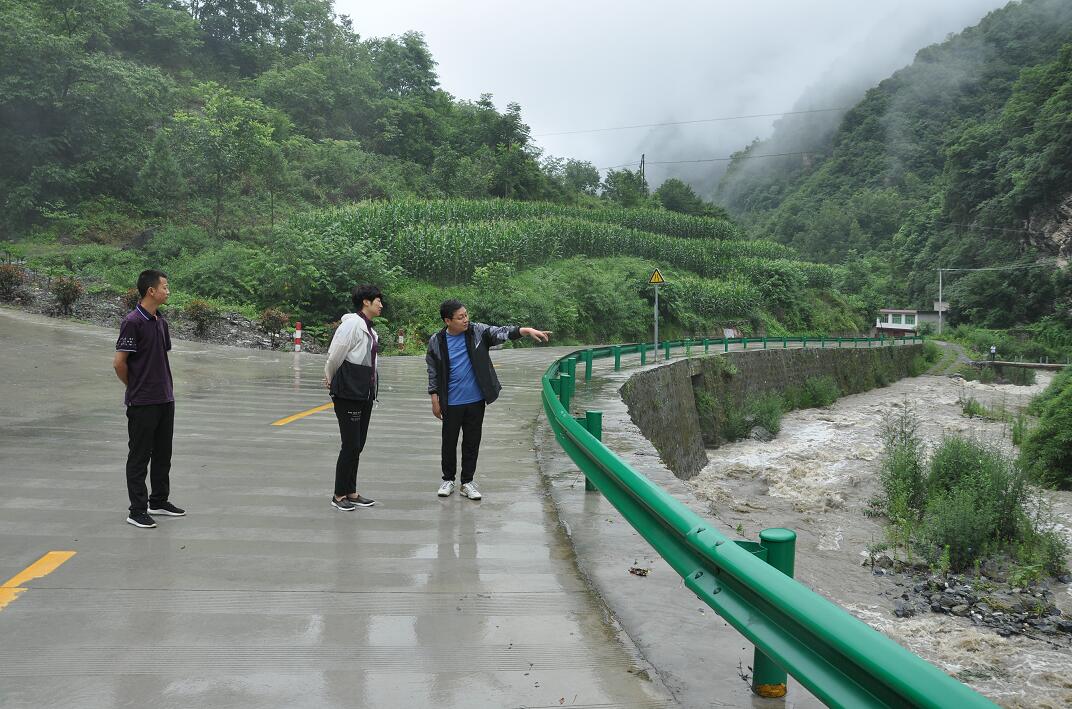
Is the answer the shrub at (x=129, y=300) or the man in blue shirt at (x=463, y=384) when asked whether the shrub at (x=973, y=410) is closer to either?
the man in blue shirt at (x=463, y=384)

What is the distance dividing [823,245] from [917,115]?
1326 inches

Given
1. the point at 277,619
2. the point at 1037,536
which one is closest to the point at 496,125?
the point at 1037,536

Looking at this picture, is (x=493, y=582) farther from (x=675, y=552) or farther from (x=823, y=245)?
(x=823, y=245)

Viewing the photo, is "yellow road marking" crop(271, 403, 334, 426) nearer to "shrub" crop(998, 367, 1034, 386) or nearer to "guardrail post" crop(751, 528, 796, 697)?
"guardrail post" crop(751, 528, 796, 697)

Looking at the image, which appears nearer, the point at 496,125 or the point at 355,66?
the point at 496,125

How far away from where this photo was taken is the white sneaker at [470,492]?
628cm

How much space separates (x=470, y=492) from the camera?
6309 millimetres

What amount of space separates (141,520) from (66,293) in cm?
2167

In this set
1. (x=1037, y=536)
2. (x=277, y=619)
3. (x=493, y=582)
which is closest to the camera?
(x=277, y=619)

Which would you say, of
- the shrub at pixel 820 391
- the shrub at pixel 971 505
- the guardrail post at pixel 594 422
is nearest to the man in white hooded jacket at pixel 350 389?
the guardrail post at pixel 594 422

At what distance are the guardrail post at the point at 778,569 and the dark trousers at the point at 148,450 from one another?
14.6 feet

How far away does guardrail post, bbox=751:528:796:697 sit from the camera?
259 cm

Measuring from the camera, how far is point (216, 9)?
6938 cm

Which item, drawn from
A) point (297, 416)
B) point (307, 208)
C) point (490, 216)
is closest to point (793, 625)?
point (297, 416)
